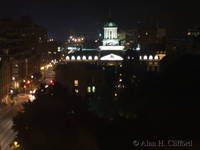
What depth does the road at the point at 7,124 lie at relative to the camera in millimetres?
24377

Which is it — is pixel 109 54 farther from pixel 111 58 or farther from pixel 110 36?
pixel 110 36

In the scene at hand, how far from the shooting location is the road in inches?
960

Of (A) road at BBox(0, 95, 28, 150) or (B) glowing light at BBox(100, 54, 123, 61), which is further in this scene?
(B) glowing light at BBox(100, 54, 123, 61)

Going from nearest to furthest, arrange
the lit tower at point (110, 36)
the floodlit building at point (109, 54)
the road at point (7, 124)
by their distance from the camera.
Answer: the road at point (7, 124) → the floodlit building at point (109, 54) → the lit tower at point (110, 36)

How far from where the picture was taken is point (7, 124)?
2884 cm

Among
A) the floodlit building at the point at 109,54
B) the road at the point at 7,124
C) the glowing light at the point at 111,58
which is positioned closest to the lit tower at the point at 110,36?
the floodlit building at the point at 109,54

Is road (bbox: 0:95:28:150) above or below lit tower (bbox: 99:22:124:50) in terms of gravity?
below

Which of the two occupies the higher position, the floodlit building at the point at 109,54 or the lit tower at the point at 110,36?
the lit tower at the point at 110,36

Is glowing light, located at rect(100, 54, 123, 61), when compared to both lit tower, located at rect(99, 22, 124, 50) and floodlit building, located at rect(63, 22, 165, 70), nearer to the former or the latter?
floodlit building, located at rect(63, 22, 165, 70)

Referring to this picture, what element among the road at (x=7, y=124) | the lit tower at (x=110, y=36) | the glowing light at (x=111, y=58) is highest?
the lit tower at (x=110, y=36)

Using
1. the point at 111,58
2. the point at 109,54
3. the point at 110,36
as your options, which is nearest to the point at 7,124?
the point at 111,58

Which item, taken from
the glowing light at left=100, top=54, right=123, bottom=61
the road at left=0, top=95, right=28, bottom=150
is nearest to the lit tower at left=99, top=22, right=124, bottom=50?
the glowing light at left=100, top=54, right=123, bottom=61

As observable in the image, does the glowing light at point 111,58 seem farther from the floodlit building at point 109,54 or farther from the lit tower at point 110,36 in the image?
the lit tower at point 110,36

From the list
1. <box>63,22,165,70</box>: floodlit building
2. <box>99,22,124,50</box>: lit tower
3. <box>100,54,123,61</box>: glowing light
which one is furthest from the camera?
<box>99,22,124,50</box>: lit tower
